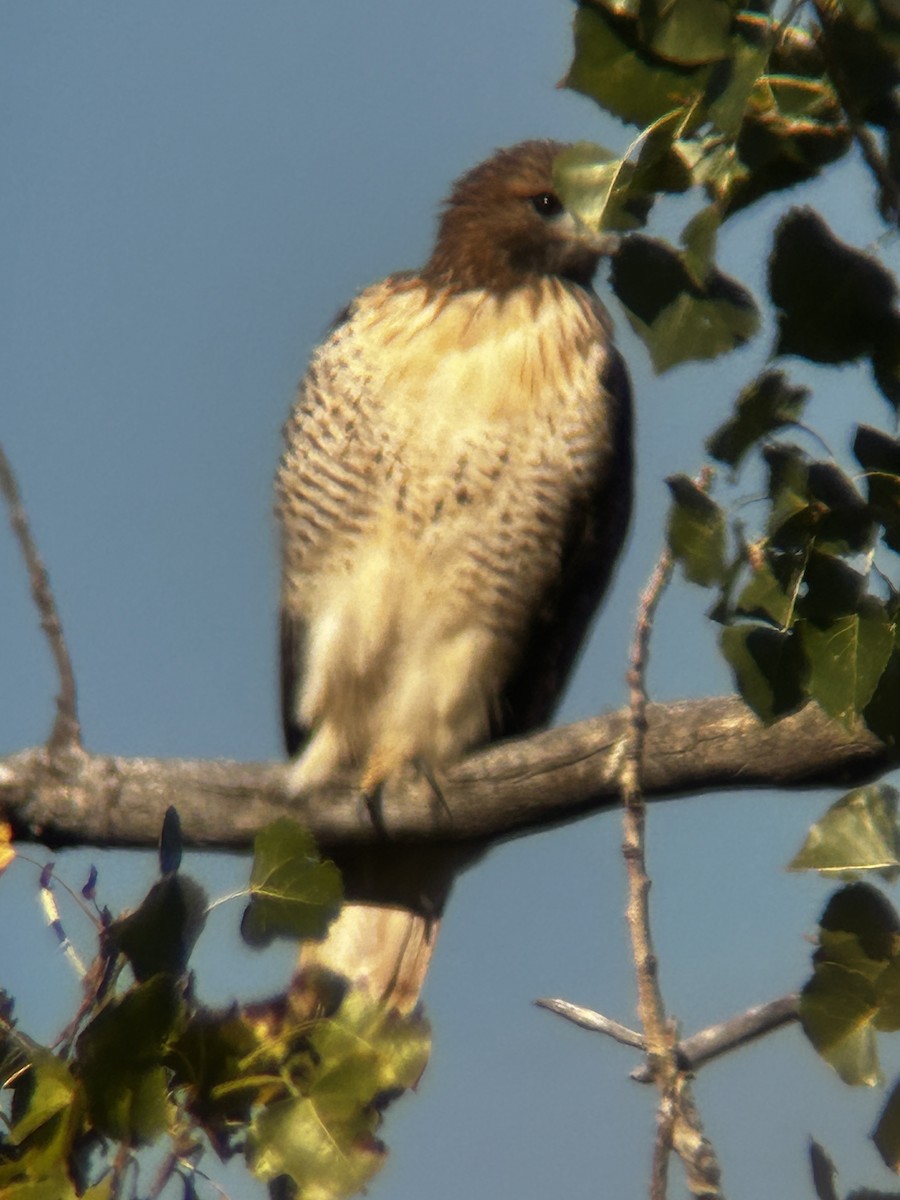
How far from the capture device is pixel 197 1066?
6.29 feet

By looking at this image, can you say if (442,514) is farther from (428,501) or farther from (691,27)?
(691,27)

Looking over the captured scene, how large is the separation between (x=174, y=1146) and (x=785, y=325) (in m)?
1.05

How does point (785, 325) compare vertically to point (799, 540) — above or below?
above

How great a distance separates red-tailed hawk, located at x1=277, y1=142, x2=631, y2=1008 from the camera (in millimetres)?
3770

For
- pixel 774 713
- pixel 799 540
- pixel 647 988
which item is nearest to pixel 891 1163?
pixel 647 988

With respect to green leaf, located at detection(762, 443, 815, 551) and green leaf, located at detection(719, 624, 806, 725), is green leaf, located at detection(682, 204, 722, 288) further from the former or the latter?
green leaf, located at detection(719, 624, 806, 725)

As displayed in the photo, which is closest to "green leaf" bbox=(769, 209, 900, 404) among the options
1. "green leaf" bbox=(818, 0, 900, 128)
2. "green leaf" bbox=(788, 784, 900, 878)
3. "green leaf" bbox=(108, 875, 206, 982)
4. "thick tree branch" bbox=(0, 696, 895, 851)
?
"green leaf" bbox=(818, 0, 900, 128)

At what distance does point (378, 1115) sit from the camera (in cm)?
201

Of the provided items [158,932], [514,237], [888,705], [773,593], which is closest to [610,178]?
[773,593]

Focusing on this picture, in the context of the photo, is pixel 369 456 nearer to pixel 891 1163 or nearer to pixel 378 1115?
pixel 378 1115

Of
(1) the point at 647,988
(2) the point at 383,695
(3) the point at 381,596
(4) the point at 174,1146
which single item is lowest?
(2) the point at 383,695

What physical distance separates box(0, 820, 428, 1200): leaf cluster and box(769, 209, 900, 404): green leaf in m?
0.87

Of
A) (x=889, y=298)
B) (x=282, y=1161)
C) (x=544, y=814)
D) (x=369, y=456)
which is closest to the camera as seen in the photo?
(x=889, y=298)

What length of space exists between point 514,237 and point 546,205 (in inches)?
4.5
